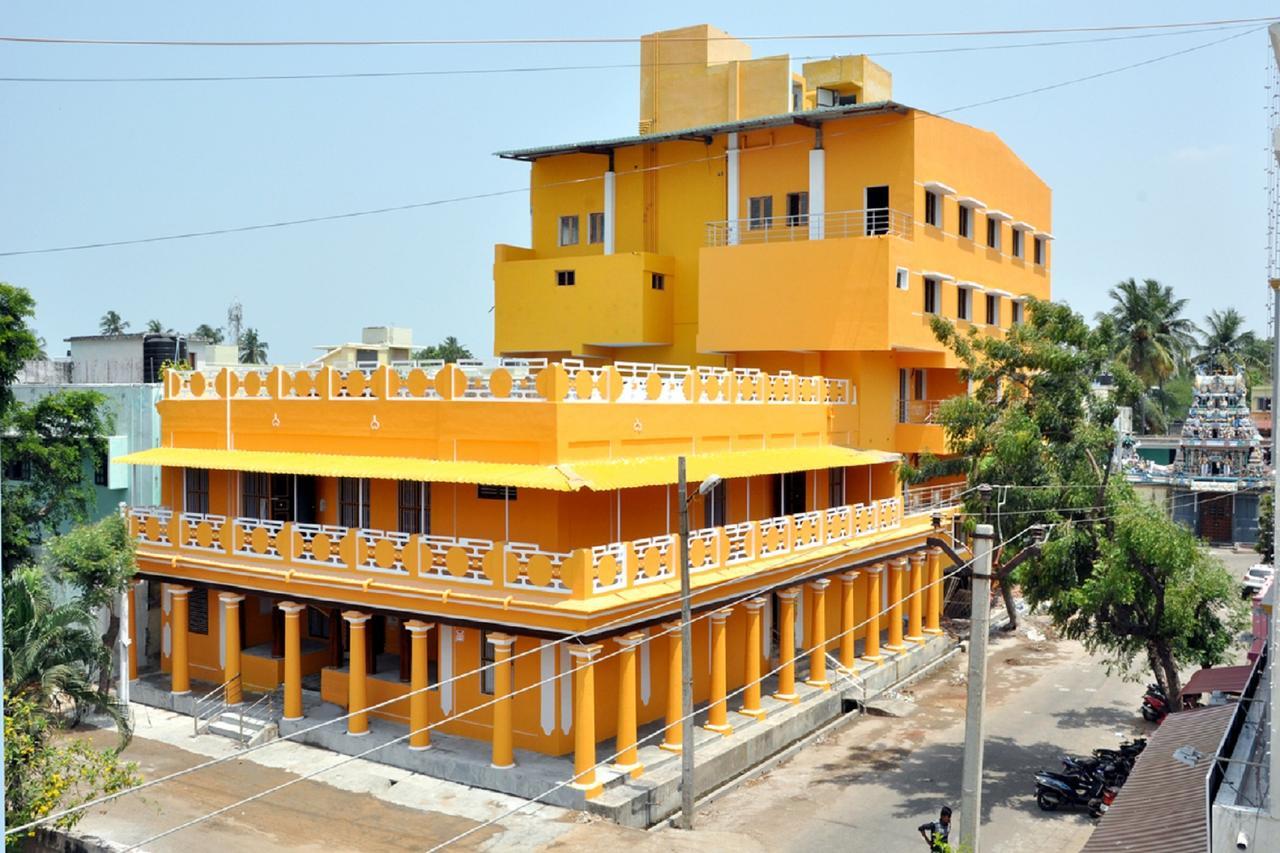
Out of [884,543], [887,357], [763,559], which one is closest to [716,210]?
[887,357]

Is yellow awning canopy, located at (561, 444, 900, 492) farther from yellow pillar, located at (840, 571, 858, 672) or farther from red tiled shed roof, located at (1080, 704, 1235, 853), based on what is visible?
red tiled shed roof, located at (1080, 704, 1235, 853)

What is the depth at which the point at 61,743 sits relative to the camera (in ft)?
70.2

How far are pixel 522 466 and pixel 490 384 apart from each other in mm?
1675

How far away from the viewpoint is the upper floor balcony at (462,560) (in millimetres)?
18703

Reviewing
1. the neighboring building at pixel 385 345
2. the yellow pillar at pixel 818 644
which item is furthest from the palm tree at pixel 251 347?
the yellow pillar at pixel 818 644

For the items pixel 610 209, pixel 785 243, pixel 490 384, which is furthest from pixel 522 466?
pixel 610 209

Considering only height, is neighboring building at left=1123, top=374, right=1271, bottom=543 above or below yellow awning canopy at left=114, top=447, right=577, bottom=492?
below

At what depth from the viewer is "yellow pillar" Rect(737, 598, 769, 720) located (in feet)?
74.7

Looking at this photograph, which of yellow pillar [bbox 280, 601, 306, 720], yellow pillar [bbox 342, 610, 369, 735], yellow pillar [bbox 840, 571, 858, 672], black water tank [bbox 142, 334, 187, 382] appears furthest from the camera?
black water tank [bbox 142, 334, 187, 382]

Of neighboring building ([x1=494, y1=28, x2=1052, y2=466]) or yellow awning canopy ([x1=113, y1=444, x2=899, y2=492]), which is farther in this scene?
neighboring building ([x1=494, y1=28, x2=1052, y2=466])

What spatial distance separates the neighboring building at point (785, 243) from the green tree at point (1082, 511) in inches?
202

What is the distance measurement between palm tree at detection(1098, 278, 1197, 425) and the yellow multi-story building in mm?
28075

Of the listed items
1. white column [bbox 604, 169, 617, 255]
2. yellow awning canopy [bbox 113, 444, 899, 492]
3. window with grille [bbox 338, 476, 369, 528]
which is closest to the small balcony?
window with grille [bbox 338, 476, 369, 528]

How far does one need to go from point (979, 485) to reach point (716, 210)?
12.5 m
